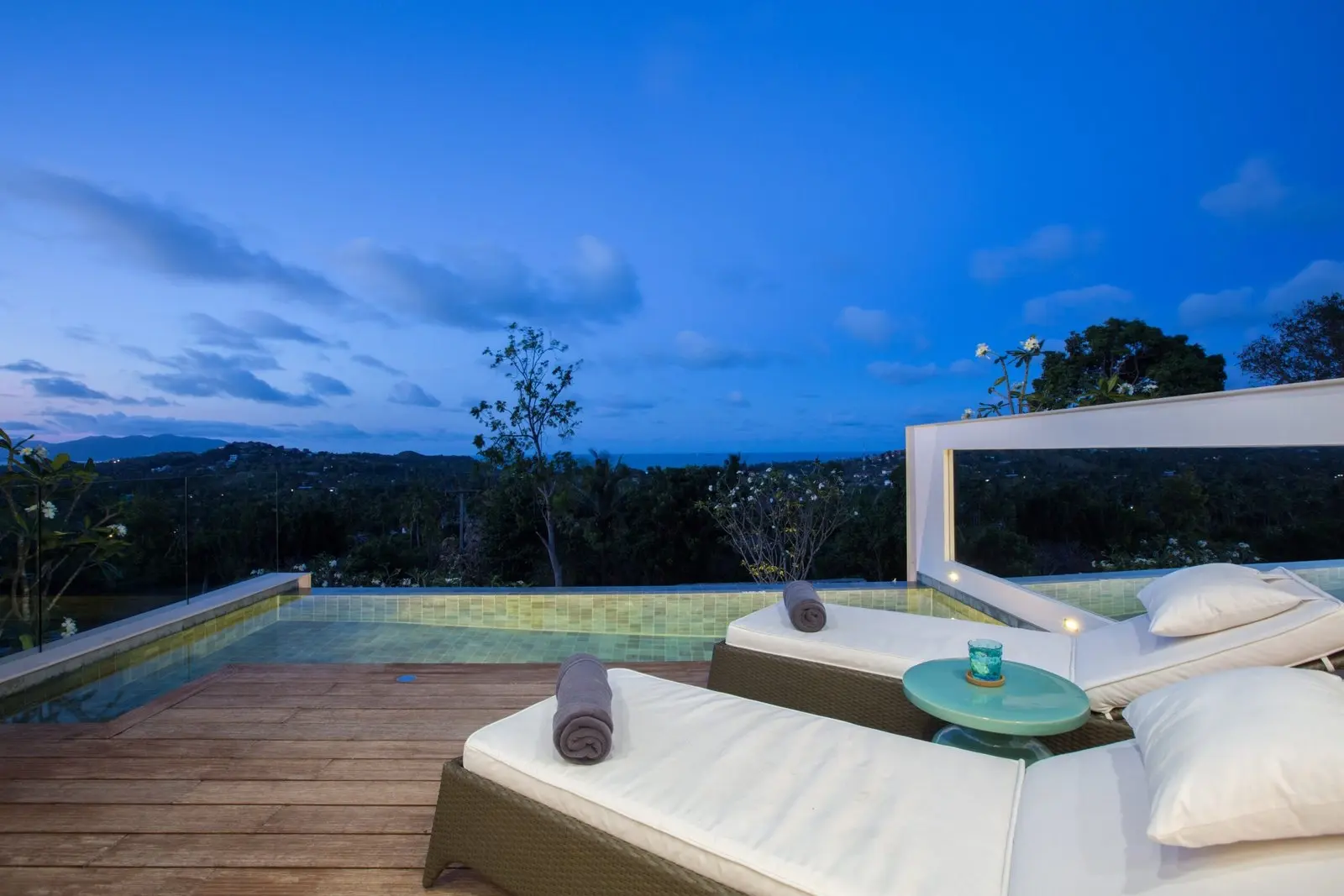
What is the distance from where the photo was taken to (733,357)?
13797 mm

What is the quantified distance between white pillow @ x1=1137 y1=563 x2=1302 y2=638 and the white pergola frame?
24.3 inches

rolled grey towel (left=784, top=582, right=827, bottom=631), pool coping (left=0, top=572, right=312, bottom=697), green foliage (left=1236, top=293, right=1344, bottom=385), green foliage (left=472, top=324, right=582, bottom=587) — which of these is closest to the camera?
rolled grey towel (left=784, top=582, right=827, bottom=631)

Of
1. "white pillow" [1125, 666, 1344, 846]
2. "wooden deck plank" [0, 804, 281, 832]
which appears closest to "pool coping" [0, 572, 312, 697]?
"wooden deck plank" [0, 804, 281, 832]

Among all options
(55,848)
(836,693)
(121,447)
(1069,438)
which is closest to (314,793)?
(55,848)

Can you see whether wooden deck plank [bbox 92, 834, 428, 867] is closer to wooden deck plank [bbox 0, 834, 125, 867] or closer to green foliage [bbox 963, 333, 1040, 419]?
wooden deck plank [bbox 0, 834, 125, 867]

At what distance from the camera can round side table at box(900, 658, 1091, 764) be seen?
1821 millimetres

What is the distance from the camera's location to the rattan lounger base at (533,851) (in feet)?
4.69

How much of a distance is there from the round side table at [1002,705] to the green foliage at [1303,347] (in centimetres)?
750

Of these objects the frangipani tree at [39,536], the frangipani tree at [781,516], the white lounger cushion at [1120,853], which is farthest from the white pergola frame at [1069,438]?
the frangipani tree at [39,536]

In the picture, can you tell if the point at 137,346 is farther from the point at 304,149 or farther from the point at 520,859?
the point at 520,859

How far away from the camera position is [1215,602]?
2.09 meters

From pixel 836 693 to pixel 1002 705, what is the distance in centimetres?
78

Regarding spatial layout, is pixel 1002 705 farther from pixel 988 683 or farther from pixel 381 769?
pixel 381 769

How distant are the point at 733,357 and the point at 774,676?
11.4 m
